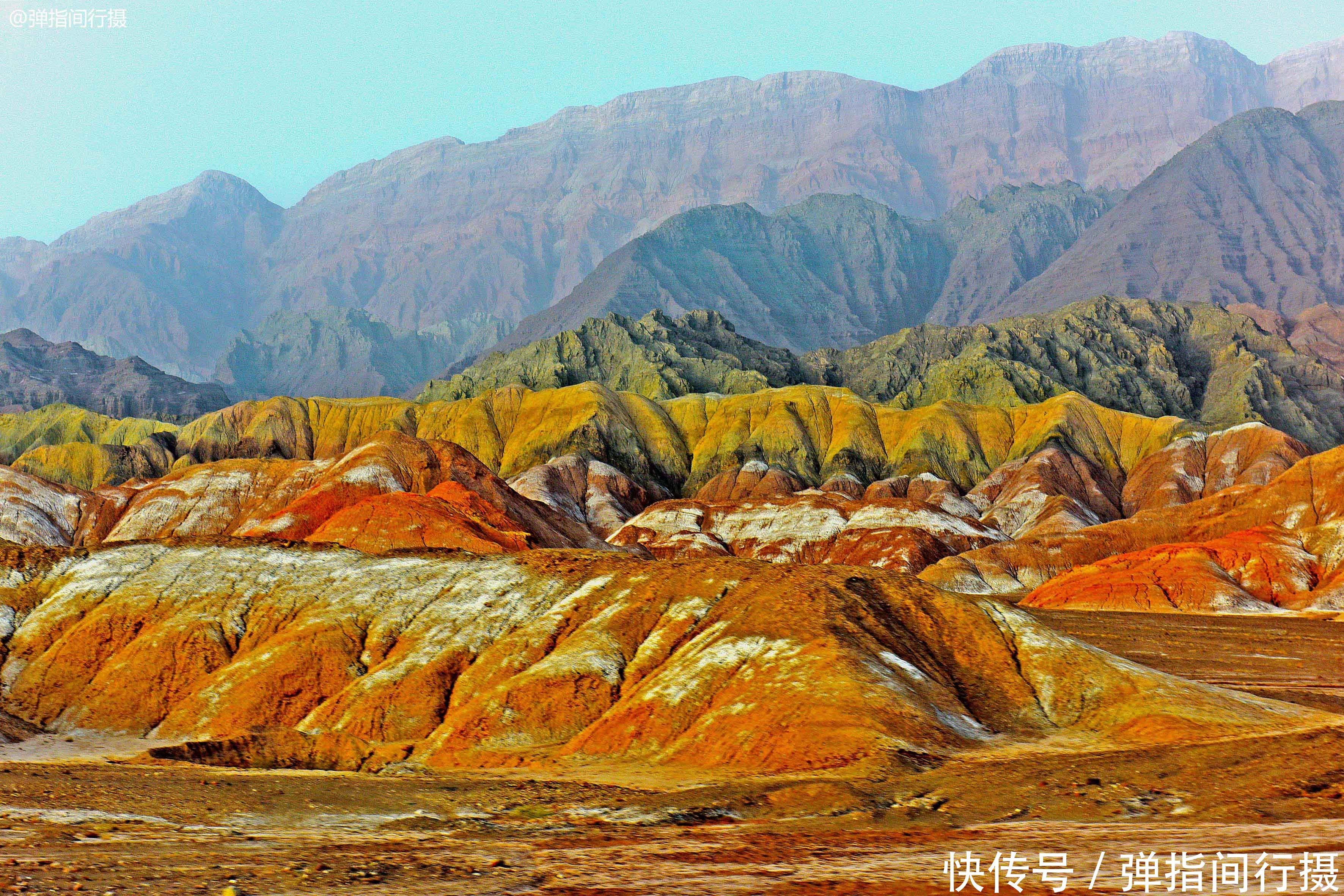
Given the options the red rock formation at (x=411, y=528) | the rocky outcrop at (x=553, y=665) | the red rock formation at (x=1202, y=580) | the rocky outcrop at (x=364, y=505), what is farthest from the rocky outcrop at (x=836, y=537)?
the rocky outcrop at (x=553, y=665)

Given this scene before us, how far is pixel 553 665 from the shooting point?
65.2 m

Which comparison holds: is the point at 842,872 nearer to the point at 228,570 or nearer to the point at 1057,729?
the point at 1057,729

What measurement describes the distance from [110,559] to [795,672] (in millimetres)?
55206

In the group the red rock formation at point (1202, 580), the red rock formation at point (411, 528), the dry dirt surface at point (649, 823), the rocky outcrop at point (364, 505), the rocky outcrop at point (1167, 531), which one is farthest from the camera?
the rocky outcrop at point (1167, 531)

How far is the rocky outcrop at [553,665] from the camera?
55.4 m

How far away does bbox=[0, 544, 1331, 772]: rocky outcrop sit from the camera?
55.4 m

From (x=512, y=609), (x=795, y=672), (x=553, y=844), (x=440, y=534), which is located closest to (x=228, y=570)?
(x=512, y=609)

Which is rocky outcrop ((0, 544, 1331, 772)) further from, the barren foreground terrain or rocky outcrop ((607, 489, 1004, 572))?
rocky outcrop ((607, 489, 1004, 572))

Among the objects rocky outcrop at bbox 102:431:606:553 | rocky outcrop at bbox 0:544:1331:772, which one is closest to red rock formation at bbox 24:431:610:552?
rocky outcrop at bbox 102:431:606:553

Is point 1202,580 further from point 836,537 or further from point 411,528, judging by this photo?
point 411,528

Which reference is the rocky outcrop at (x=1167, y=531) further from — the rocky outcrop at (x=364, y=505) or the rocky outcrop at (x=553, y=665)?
the rocky outcrop at (x=553, y=665)

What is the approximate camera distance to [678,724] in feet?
187

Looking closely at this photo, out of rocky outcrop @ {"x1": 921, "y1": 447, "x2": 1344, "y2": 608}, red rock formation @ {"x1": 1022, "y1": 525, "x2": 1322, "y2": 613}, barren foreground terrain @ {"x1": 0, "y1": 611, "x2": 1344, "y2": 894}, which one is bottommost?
barren foreground terrain @ {"x1": 0, "y1": 611, "x2": 1344, "y2": 894}

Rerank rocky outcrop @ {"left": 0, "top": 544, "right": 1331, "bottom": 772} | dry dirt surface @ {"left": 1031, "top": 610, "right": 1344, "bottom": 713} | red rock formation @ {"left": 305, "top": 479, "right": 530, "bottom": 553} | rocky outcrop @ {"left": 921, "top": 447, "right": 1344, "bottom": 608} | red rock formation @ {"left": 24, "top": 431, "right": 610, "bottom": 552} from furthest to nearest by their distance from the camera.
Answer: rocky outcrop @ {"left": 921, "top": 447, "right": 1344, "bottom": 608}, red rock formation @ {"left": 24, "top": 431, "right": 610, "bottom": 552}, red rock formation @ {"left": 305, "top": 479, "right": 530, "bottom": 553}, dry dirt surface @ {"left": 1031, "top": 610, "right": 1344, "bottom": 713}, rocky outcrop @ {"left": 0, "top": 544, "right": 1331, "bottom": 772}
